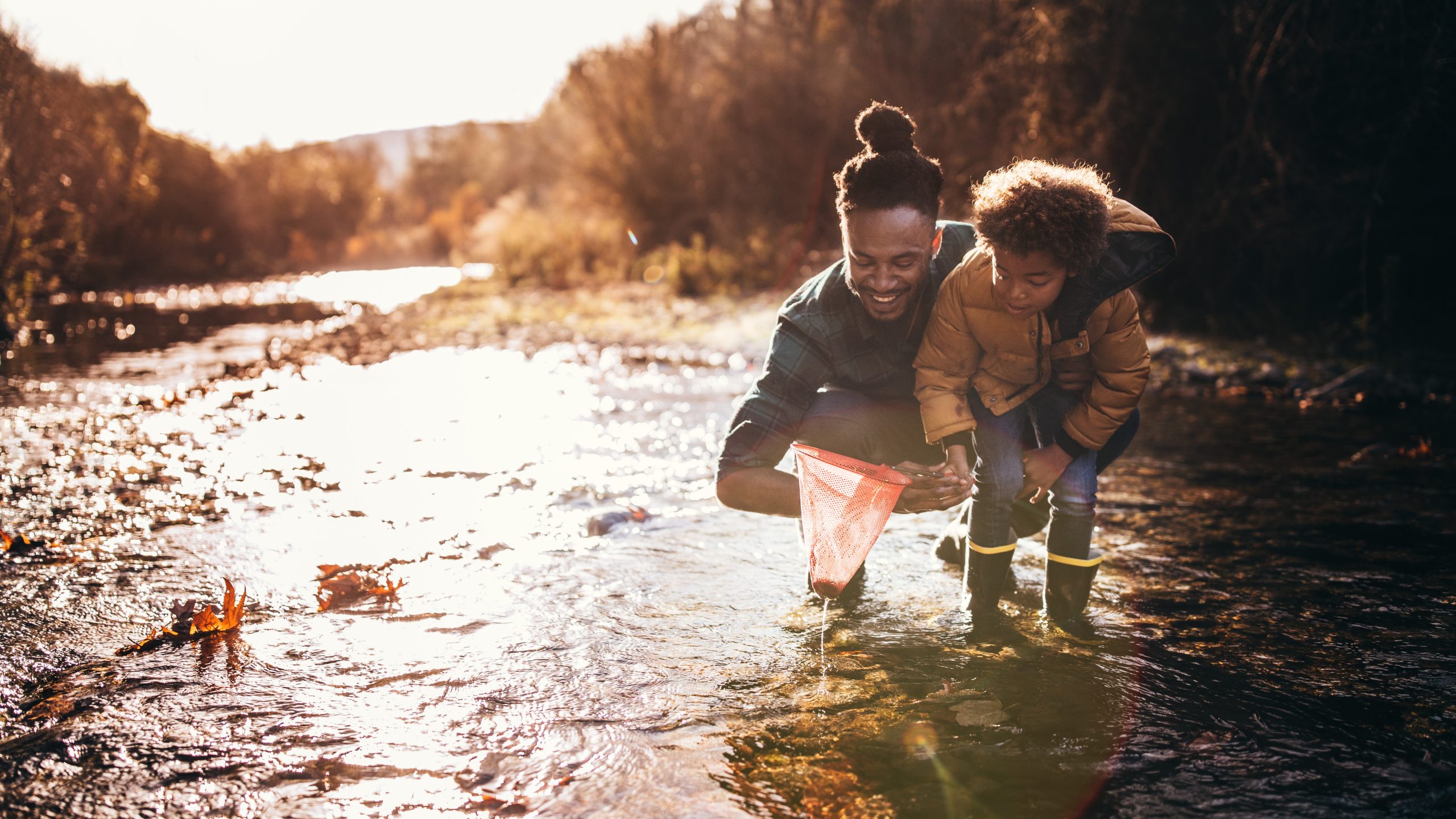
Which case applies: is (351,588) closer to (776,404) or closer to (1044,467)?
(776,404)

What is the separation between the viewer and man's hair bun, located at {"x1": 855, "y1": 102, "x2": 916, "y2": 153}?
3.20 metres

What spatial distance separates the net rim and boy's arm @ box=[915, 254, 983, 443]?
0.89 ft

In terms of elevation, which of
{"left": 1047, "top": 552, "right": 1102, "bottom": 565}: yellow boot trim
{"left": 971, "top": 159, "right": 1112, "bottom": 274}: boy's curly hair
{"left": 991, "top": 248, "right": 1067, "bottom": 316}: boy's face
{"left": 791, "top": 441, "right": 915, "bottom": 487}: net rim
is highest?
{"left": 971, "top": 159, "right": 1112, "bottom": 274}: boy's curly hair

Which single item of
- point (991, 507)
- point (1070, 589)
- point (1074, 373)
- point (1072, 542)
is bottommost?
point (1070, 589)

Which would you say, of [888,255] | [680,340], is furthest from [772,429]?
[680,340]

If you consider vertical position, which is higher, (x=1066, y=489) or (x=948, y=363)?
(x=948, y=363)

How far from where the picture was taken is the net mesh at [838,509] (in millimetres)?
2939

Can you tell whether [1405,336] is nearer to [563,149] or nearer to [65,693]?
[65,693]

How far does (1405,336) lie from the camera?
778 cm

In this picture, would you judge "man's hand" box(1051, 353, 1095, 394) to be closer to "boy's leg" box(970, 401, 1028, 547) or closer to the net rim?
"boy's leg" box(970, 401, 1028, 547)

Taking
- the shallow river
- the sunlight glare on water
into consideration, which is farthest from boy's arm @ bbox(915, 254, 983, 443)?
the sunlight glare on water

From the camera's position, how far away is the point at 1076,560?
318cm

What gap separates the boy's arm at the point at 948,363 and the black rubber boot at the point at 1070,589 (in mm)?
569

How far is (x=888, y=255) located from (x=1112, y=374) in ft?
2.68
